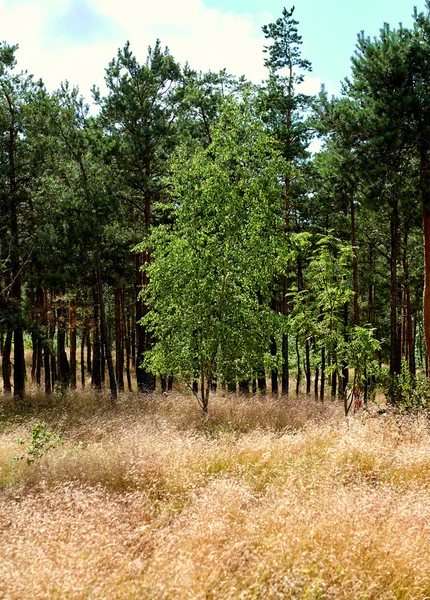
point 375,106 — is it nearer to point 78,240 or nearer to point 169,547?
point 78,240

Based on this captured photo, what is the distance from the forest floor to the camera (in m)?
4.06

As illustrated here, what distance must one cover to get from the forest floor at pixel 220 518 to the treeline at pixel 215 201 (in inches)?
148

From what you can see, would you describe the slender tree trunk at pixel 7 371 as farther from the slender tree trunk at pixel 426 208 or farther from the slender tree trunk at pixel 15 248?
the slender tree trunk at pixel 426 208

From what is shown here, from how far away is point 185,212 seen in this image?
40.4 feet

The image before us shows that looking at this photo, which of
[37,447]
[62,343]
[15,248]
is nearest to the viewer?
[37,447]

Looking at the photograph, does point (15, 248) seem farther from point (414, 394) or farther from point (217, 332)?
point (414, 394)

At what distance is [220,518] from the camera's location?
200 inches

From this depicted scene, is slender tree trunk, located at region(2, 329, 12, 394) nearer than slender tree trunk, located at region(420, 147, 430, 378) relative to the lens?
No

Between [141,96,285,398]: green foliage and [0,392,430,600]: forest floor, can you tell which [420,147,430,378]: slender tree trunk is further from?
[0,392,430,600]: forest floor

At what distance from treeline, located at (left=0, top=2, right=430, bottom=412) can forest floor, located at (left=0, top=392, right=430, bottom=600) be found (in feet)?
12.3

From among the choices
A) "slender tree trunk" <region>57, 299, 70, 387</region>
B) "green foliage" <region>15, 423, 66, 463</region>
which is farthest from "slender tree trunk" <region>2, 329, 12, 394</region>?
"green foliage" <region>15, 423, 66, 463</region>

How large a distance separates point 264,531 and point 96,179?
14.9m

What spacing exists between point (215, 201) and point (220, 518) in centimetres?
867

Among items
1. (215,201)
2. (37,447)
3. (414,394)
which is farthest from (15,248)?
(414,394)
